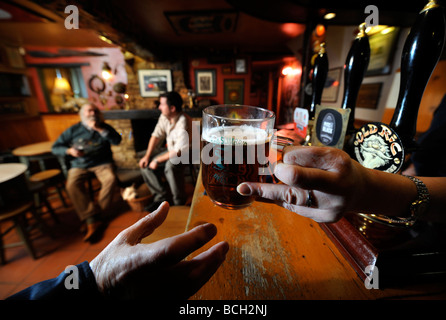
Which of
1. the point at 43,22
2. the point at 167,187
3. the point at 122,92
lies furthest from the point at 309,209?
the point at 122,92

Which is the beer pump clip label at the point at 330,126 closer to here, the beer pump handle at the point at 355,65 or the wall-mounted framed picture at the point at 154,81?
the beer pump handle at the point at 355,65

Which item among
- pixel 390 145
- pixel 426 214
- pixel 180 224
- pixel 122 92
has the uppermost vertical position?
pixel 122 92

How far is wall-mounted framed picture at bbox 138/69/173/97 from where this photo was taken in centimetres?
604

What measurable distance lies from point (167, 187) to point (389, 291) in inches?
126

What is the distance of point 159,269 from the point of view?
0.42m

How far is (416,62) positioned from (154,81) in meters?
6.72

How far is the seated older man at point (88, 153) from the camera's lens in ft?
9.18

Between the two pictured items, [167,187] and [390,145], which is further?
[167,187]

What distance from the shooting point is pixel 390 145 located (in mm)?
712

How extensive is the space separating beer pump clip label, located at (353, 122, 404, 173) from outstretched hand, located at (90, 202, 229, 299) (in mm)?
777

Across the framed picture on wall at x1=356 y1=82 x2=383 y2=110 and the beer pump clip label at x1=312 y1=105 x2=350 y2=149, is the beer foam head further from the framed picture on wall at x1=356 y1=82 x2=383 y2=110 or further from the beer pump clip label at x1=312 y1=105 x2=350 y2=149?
the framed picture on wall at x1=356 y1=82 x2=383 y2=110

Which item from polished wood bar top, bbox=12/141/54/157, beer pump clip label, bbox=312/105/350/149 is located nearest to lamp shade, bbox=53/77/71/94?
polished wood bar top, bbox=12/141/54/157

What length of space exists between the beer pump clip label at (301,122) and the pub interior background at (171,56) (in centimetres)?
78
